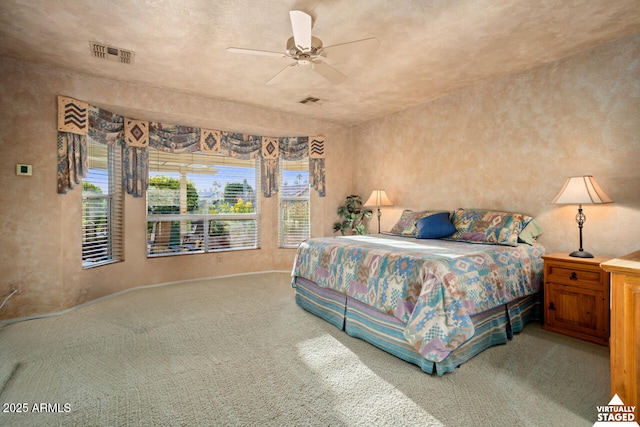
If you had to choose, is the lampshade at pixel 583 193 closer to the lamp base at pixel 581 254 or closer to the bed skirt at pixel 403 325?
the lamp base at pixel 581 254

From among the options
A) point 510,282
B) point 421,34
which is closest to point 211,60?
point 421,34

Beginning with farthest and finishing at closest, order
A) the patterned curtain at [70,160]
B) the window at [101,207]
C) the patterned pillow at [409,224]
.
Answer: the patterned pillow at [409,224] → the window at [101,207] → the patterned curtain at [70,160]

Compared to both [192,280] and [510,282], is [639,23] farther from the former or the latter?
[192,280]

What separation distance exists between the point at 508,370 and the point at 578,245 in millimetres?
1728

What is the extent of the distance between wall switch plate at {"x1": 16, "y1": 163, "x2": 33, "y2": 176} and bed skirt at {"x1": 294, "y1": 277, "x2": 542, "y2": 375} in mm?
3204

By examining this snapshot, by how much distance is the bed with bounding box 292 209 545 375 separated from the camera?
6.77 ft

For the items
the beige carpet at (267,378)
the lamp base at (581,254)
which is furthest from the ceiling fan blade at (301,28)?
the lamp base at (581,254)

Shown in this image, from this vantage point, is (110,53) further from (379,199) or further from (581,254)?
(581,254)

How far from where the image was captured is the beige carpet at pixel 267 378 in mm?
1684

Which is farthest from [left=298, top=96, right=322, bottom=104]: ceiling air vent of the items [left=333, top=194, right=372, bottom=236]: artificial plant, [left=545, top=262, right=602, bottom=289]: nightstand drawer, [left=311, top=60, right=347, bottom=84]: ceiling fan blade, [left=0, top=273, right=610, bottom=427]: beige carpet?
[left=545, top=262, right=602, bottom=289]: nightstand drawer

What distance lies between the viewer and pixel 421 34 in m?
2.71

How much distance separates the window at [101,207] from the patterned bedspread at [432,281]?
2.84m

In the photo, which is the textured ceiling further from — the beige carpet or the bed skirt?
the beige carpet

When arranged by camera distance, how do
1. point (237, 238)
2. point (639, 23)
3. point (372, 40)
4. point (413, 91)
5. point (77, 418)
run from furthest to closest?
point (237, 238) → point (413, 91) → point (639, 23) → point (372, 40) → point (77, 418)
